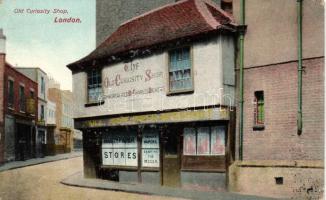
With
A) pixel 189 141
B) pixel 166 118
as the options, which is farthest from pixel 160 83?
pixel 189 141

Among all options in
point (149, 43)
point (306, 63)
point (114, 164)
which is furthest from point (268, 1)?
point (114, 164)

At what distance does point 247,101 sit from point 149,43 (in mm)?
3755

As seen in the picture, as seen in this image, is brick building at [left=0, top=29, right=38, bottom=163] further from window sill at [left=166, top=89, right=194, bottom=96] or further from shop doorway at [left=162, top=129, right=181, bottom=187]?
window sill at [left=166, top=89, right=194, bottom=96]

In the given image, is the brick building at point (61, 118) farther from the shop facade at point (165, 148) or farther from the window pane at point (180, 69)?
the window pane at point (180, 69)

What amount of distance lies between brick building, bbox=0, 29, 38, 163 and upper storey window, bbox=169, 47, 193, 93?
431 inches

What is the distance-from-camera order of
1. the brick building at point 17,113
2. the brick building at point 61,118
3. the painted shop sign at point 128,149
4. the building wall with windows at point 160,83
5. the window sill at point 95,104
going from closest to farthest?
the building wall with windows at point 160,83
the painted shop sign at point 128,149
the window sill at point 95,104
the brick building at point 17,113
the brick building at point 61,118

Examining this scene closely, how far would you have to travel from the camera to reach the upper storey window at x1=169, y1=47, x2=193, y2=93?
13602mm

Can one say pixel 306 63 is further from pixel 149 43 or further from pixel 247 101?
pixel 149 43

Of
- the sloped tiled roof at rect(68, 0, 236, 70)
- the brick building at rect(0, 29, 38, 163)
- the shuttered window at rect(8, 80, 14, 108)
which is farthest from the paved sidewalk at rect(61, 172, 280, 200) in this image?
the shuttered window at rect(8, 80, 14, 108)

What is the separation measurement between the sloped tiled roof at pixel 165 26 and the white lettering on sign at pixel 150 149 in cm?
284

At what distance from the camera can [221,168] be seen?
507 inches

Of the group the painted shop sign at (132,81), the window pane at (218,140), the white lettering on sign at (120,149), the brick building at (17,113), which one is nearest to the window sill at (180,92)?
the painted shop sign at (132,81)

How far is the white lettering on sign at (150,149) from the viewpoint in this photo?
49.4ft

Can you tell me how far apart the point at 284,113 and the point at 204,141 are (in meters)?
2.61
